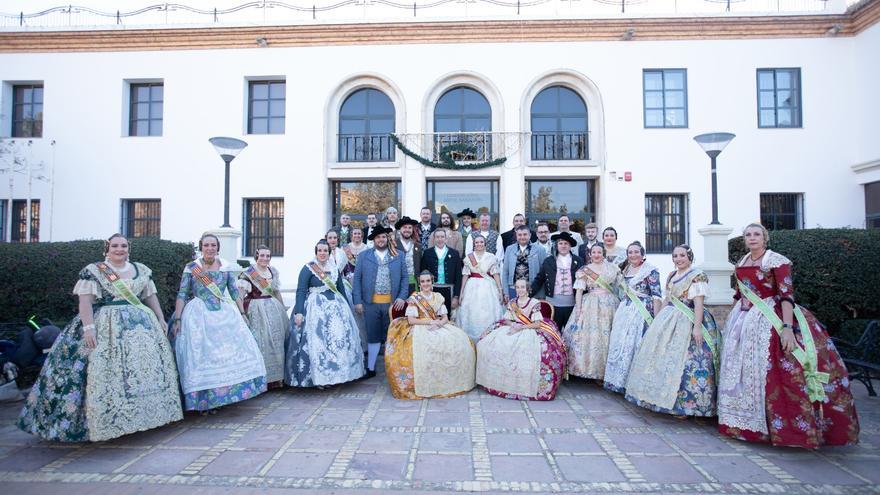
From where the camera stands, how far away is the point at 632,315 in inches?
208

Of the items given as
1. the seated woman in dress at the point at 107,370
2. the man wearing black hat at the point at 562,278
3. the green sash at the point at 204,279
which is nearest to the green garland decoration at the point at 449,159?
the man wearing black hat at the point at 562,278

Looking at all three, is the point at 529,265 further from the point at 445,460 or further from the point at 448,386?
the point at 445,460

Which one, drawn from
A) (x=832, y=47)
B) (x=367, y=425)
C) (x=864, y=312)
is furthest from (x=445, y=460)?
(x=832, y=47)

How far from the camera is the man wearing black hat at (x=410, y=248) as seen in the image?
6859mm

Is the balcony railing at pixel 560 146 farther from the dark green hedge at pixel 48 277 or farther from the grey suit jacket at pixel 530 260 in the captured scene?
the dark green hedge at pixel 48 277

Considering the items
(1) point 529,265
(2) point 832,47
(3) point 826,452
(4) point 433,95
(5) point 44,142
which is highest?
(2) point 832,47

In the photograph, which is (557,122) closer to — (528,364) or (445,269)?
(445,269)

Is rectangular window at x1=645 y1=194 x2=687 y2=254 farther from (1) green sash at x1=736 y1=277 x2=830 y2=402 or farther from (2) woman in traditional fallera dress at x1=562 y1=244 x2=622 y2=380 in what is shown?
(1) green sash at x1=736 y1=277 x2=830 y2=402

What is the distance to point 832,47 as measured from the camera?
11.8 meters

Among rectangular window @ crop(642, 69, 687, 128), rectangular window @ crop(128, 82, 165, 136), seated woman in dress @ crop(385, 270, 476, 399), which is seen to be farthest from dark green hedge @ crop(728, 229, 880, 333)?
rectangular window @ crop(128, 82, 165, 136)

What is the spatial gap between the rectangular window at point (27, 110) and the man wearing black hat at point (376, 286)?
12.3 meters

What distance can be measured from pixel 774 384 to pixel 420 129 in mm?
Result: 9746

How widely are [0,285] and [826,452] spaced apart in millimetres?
10751

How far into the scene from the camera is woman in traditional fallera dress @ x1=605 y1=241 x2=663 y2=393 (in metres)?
5.19
